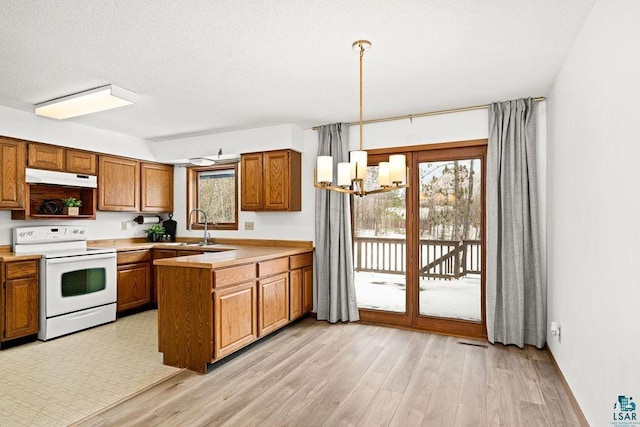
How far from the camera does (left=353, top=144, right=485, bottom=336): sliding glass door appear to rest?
3963 millimetres

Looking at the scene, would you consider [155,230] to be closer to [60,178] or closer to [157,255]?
[157,255]

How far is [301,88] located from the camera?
3.33 metres

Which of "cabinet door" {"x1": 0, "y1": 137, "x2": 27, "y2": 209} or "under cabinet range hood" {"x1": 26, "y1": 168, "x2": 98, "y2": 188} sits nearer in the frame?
"cabinet door" {"x1": 0, "y1": 137, "x2": 27, "y2": 209}

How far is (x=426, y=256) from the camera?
4.16m

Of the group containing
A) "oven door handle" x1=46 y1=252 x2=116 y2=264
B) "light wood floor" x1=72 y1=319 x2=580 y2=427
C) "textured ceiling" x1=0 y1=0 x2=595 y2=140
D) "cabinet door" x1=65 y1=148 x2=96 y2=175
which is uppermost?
"textured ceiling" x1=0 y1=0 x2=595 y2=140

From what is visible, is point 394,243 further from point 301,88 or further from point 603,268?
point 603,268

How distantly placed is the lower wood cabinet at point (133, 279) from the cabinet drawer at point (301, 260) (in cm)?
220

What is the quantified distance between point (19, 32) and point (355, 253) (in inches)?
143

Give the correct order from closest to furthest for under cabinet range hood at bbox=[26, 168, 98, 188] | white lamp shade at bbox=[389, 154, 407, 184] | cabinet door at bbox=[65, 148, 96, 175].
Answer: white lamp shade at bbox=[389, 154, 407, 184] → under cabinet range hood at bbox=[26, 168, 98, 188] → cabinet door at bbox=[65, 148, 96, 175]

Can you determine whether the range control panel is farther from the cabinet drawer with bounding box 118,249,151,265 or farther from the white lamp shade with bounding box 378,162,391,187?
the white lamp shade with bounding box 378,162,391,187

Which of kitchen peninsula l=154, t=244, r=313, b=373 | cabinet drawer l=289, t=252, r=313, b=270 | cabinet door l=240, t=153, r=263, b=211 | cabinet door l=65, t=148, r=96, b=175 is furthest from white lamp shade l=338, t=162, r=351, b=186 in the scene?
cabinet door l=65, t=148, r=96, b=175

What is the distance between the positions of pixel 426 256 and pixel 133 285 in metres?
3.74

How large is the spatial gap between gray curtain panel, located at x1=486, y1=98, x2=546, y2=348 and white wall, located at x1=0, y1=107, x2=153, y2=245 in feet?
15.2

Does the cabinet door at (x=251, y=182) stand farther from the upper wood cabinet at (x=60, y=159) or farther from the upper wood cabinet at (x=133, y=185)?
the upper wood cabinet at (x=60, y=159)
